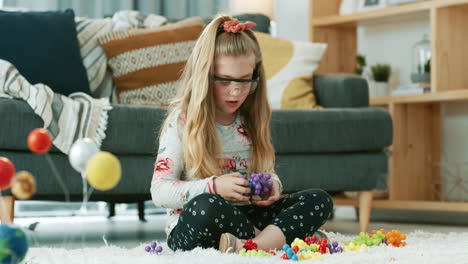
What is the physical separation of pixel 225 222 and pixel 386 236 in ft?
1.37

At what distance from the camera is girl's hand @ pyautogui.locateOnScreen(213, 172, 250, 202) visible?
149cm

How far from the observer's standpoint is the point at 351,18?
326 centimetres

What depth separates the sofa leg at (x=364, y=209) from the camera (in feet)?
7.55

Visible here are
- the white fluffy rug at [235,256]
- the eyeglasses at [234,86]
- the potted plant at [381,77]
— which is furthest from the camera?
the potted plant at [381,77]

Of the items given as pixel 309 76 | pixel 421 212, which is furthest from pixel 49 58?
pixel 421 212

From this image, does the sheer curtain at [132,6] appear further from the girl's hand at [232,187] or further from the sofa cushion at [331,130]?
the girl's hand at [232,187]

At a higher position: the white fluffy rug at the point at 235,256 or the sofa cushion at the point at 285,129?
the sofa cushion at the point at 285,129

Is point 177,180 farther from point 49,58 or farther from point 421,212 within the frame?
point 421,212

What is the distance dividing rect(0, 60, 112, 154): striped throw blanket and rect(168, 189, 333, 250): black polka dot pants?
0.52 meters

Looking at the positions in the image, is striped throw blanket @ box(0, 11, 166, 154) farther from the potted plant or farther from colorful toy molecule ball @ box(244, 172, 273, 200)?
the potted plant

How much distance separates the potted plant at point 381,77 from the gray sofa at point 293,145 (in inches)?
27.4

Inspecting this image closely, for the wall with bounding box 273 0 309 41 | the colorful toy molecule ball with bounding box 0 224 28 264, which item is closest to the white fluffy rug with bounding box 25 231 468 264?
the colorful toy molecule ball with bounding box 0 224 28 264

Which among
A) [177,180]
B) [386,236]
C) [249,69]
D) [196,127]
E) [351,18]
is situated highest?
[351,18]

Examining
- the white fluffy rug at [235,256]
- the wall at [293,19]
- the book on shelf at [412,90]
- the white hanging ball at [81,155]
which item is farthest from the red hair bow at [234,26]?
the wall at [293,19]
